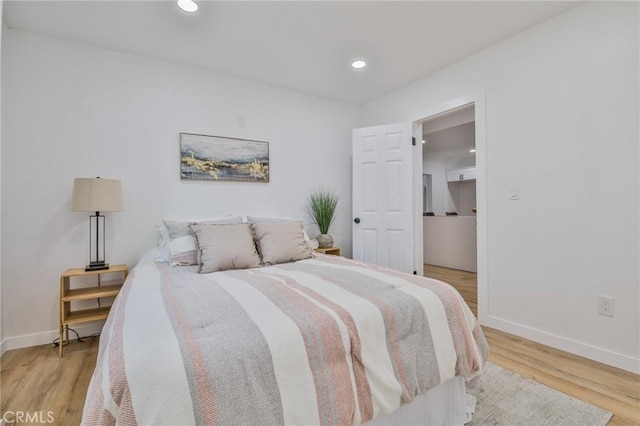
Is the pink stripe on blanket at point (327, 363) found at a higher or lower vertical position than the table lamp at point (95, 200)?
lower

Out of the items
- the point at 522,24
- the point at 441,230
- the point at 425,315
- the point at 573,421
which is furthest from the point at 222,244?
the point at 441,230

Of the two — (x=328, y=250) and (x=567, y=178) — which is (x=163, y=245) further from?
(x=567, y=178)

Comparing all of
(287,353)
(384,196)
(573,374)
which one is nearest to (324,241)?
(384,196)

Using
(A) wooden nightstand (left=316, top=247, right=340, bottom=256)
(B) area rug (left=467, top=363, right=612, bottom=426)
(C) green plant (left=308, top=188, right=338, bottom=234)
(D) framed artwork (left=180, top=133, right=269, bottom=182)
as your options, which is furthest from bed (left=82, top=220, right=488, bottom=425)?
(C) green plant (left=308, top=188, right=338, bottom=234)

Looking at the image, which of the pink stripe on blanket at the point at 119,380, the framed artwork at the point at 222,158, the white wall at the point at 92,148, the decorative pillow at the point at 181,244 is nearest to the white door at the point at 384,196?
the white wall at the point at 92,148

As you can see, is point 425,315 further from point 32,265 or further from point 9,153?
point 9,153

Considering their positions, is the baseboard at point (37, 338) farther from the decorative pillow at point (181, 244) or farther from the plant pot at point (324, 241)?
the plant pot at point (324, 241)

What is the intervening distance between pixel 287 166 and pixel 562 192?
2708 mm

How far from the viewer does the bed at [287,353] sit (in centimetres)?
83

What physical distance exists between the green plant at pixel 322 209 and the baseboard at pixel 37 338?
2.47m

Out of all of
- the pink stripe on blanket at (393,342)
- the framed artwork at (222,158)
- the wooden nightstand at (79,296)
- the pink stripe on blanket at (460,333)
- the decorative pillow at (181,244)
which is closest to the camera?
the pink stripe on blanket at (393,342)

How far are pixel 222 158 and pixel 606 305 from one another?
3543mm

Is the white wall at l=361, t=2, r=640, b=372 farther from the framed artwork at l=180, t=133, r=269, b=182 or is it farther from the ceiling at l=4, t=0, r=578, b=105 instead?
the framed artwork at l=180, t=133, r=269, b=182

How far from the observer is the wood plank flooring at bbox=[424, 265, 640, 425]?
1604 millimetres
